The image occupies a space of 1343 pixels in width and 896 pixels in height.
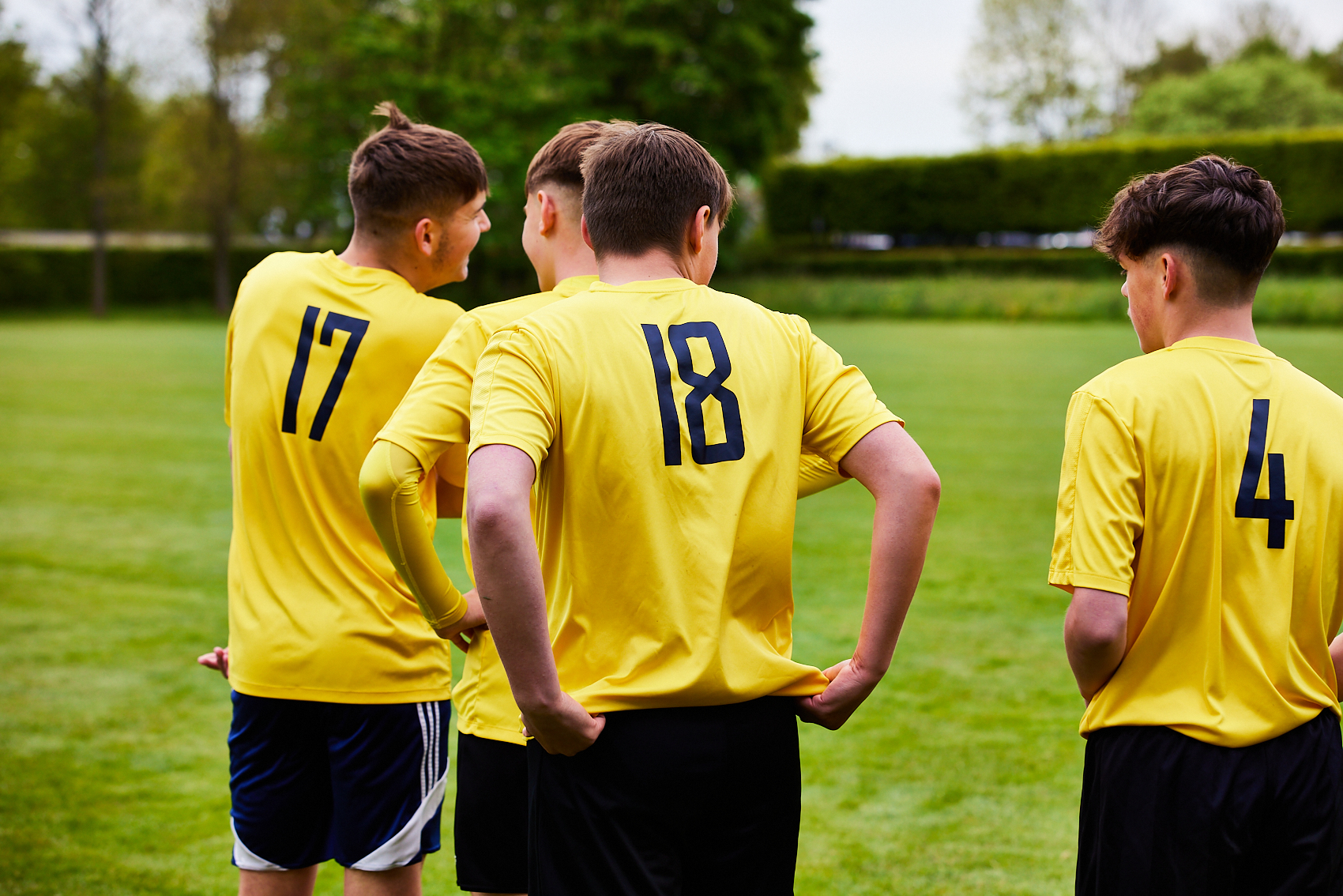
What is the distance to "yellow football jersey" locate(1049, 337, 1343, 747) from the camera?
2145 mm

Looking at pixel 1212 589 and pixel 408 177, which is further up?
pixel 408 177

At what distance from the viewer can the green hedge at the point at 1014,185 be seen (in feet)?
115

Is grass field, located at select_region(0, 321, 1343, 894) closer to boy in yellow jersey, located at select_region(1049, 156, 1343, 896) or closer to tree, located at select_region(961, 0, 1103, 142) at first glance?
boy in yellow jersey, located at select_region(1049, 156, 1343, 896)

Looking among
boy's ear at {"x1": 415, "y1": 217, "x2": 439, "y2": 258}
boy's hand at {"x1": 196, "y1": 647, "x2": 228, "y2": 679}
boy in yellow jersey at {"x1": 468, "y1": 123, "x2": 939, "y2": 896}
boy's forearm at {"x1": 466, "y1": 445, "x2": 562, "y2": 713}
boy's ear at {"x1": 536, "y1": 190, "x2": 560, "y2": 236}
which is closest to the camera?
boy's forearm at {"x1": 466, "y1": 445, "x2": 562, "y2": 713}

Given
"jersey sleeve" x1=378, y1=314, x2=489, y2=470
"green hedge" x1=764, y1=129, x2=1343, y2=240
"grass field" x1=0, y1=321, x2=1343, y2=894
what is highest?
"green hedge" x1=764, y1=129, x2=1343, y2=240

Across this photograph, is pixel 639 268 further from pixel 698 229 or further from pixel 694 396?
pixel 694 396

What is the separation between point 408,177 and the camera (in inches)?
109

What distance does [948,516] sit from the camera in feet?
32.5

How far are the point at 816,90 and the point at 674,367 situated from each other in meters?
51.9

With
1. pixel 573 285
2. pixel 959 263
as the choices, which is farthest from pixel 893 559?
pixel 959 263

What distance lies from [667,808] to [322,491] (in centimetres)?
126

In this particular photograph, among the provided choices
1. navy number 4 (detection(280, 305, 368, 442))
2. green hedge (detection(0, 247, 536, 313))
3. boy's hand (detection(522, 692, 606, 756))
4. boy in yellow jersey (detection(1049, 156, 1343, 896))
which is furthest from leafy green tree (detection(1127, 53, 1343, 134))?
boy's hand (detection(522, 692, 606, 756))

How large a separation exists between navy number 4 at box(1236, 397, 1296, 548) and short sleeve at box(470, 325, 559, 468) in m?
1.36

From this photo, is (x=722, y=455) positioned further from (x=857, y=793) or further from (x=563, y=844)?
(x=857, y=793)
